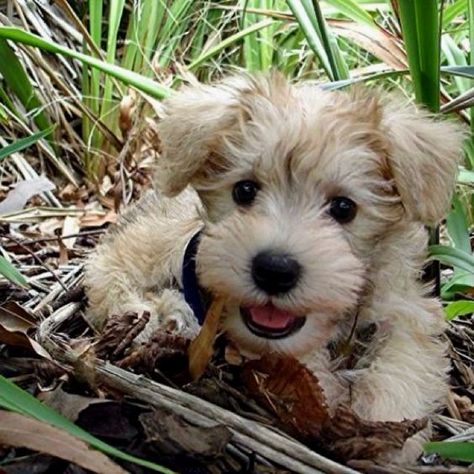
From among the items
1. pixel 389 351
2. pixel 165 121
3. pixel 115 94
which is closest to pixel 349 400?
pixel 389 351

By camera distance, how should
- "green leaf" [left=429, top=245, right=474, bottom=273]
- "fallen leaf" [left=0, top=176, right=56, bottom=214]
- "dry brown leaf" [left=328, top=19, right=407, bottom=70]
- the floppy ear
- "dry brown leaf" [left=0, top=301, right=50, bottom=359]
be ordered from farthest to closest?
"fallen leaf" [left=0, top=176, right=56, bottom=214], "dry brown leaf" [left=328, top=19, right=407, bottom=70], "green leaf" [left=429, top=245, right=474, bottom=273], the floppy ear, "dry brown leaf" [left=0, top=301, right=50, bottom=359]

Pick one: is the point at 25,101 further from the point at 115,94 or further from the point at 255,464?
the point at 255,464

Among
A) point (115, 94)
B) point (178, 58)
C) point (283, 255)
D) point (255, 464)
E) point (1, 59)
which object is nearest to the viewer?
point (255, 464)

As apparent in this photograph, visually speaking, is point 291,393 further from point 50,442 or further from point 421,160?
point 421,160

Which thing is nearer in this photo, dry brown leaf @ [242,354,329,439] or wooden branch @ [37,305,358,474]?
wooden branch @ [37,305,358,474]

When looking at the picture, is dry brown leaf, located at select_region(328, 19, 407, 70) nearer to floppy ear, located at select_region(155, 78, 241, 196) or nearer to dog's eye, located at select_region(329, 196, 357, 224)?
floppy ear, located at select_region(155, 78, 241, 196)

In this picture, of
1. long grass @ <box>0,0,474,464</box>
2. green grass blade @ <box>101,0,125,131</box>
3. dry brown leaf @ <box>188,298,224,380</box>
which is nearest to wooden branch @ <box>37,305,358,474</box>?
dry brown leaf @ <box>188,298,224,380</box>

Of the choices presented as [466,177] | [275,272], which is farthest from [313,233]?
[466,177]
